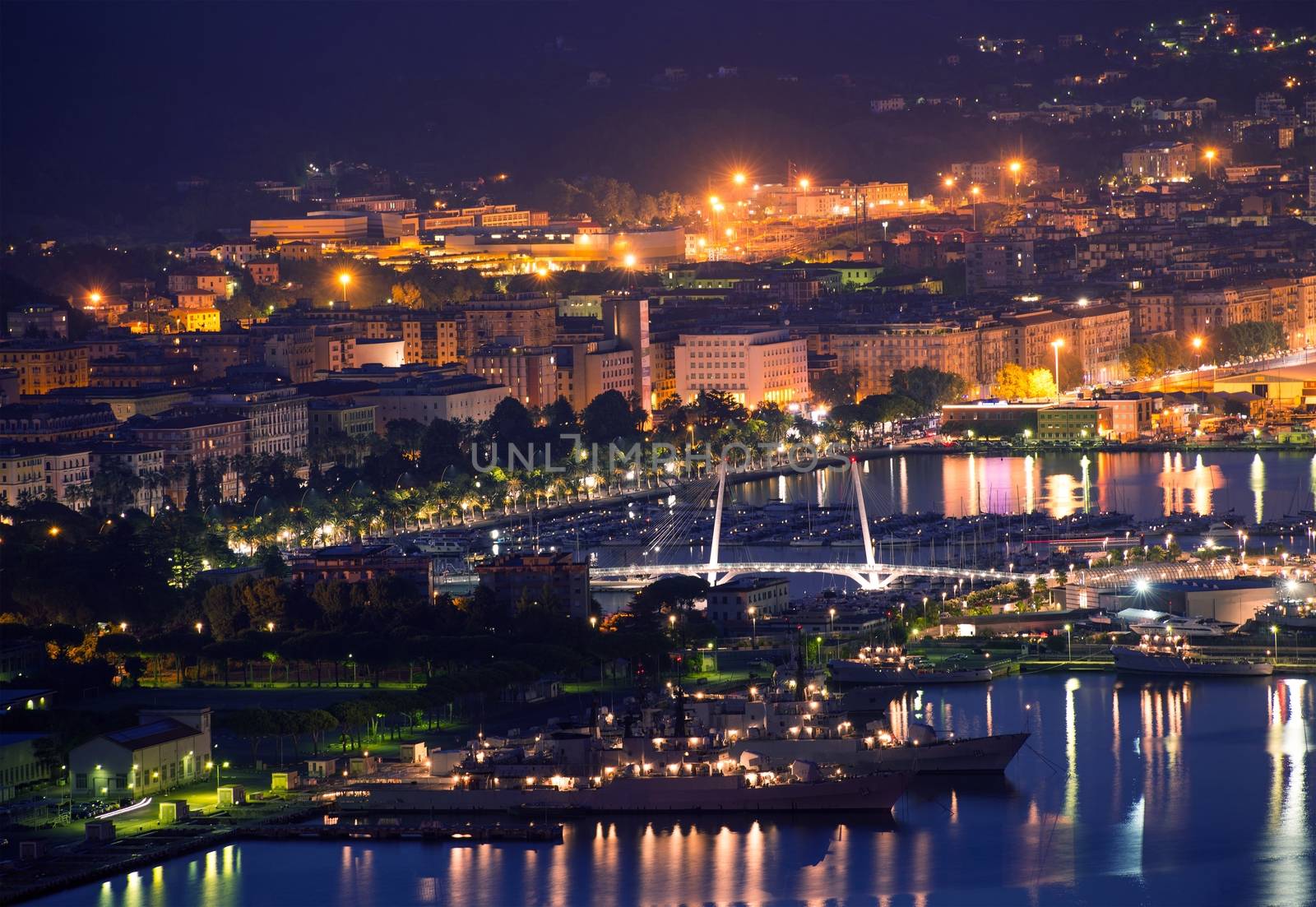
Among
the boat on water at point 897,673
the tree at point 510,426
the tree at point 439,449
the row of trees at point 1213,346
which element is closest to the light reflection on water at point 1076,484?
the tree at point 510,426

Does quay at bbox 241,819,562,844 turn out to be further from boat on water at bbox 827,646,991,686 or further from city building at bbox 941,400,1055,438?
city building at bbox 941,400,1055,438

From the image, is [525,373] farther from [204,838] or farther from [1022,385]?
[204,838]

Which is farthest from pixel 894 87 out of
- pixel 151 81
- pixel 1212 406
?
pixel 1212 406

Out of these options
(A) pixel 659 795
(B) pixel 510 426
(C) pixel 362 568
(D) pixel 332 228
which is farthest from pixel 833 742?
(D) pixel 332 228

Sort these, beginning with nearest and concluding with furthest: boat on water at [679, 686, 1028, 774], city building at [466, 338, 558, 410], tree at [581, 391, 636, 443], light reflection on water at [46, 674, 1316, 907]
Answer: light reflection on water at [46, 674, 1316, 907] < boat on water at [679, 686, 1028, 774] < tree at [581, 391, 636, 443] < city building at [466, 338, 558, 410]

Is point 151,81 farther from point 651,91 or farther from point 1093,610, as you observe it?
point 1093,610

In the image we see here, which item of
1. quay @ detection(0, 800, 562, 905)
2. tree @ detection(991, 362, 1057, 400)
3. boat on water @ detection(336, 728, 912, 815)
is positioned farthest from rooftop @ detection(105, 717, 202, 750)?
tree @ detection(991, 362, 1057, 400)
